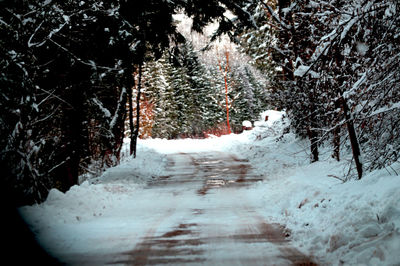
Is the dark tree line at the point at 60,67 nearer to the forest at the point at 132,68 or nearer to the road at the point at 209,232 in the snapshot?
the forest at the point at 132,68

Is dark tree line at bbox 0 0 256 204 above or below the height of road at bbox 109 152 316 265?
above

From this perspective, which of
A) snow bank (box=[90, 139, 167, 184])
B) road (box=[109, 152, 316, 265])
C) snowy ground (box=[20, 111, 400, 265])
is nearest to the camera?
snowy ground (box=[20, 111, 400, 265])

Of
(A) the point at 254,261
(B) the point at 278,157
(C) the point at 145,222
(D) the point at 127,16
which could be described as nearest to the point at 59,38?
(D) the point at 127,16

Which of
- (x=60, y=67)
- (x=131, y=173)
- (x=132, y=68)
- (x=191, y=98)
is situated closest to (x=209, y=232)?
(x=60, y=67)

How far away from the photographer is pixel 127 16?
9.56 metres

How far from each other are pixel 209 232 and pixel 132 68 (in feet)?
24.6

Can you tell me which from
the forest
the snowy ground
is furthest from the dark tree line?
the snowy ground

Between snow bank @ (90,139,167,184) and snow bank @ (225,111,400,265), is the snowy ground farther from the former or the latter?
snow bank @ (90,139,167,184)

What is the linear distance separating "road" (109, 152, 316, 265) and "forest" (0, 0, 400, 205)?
2.31m

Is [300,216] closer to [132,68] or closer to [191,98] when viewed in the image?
[132,68]

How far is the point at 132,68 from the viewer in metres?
11.5

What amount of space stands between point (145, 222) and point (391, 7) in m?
5.69

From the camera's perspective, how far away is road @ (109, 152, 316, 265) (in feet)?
14.6

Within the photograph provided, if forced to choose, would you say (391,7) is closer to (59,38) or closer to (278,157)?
(59,38)
